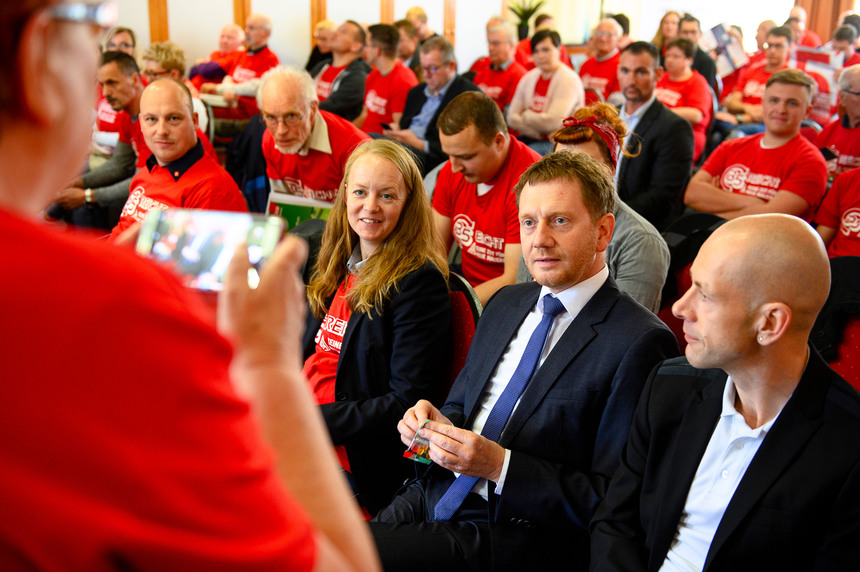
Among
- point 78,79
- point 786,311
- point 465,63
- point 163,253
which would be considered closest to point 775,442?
point 786,311

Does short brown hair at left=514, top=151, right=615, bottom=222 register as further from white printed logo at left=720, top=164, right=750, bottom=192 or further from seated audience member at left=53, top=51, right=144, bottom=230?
seated audience member at left=53, top=51, right=144, bottom=230

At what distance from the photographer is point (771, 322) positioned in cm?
142

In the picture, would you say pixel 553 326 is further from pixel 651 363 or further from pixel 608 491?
pixel 608 491

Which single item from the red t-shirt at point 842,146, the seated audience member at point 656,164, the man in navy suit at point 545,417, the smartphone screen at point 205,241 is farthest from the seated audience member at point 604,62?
the smartphone screen at point 205,241

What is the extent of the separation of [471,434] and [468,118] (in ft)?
6.21

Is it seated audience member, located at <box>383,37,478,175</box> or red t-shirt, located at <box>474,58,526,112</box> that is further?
red t-shirt, located at <box>474,58,526,112</box>

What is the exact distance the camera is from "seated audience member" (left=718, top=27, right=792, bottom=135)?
21.8 feet

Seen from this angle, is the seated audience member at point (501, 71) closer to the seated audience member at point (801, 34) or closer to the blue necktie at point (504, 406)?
the seated audience member at point (801, 34)

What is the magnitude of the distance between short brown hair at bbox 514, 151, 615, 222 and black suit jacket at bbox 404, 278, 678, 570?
0.28 metres

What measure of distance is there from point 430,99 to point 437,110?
0.81 feet

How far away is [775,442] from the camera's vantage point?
4.50 ft

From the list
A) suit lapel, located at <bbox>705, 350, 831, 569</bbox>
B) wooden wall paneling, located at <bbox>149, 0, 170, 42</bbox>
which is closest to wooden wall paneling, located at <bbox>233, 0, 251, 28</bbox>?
wooden wall paneling, located at <bbox>149, 0, 170, 42</bbox>

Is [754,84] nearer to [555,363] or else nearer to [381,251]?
[381,251]

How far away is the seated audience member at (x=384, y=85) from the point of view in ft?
21.4
